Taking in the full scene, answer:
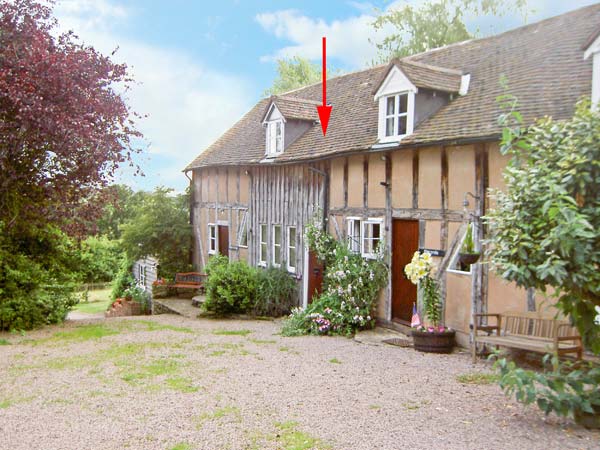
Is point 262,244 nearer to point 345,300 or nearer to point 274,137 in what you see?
point 274,137

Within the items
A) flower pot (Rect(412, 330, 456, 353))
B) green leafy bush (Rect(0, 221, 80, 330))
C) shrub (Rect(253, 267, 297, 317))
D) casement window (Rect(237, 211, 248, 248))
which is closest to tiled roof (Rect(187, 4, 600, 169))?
casement window (Rect(237, 211, 248, 248))

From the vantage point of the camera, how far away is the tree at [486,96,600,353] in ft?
17.3

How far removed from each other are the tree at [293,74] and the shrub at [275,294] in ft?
72.4

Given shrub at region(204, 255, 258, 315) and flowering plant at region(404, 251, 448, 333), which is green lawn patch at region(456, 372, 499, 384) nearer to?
flowering plant at region(404, 251, 448, 333)

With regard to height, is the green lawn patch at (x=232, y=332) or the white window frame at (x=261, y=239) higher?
the white window frame at (x=261, y=239)

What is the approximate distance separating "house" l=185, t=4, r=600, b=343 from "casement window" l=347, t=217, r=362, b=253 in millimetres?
27

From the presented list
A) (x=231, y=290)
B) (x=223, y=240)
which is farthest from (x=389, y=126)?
(x=223, y=240)

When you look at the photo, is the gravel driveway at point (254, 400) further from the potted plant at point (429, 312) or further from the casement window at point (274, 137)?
the casement window at point (274, 137)

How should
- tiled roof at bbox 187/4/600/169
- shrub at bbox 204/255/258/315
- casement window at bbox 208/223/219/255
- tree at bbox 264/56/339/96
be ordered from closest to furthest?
1. tiled roof at bbox 187/4/600/169
2. shrub at bbox 204/255/258/315
3. casement window at bbox 208/223/219/255
4. tree at bbox 264/56/339/96

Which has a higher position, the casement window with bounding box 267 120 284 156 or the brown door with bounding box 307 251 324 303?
the casement window with bounding box 267 120 284 156

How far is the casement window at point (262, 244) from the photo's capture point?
17797mm

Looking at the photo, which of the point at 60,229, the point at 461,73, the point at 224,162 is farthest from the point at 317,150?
the point at 60,229

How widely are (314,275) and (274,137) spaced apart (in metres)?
4.47

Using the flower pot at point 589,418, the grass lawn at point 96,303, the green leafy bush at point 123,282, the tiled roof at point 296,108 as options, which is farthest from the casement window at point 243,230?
the flower pot at point 589,418
